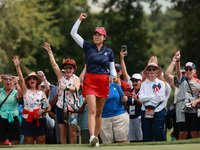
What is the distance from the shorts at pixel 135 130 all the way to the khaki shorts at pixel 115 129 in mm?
1025

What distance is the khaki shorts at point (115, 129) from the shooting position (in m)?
10.4

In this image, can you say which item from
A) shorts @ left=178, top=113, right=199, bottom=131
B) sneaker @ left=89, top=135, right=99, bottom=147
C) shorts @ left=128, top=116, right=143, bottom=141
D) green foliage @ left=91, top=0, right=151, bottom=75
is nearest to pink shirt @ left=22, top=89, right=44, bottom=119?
shorts @ left=128, top=116, right=143, bottom=141

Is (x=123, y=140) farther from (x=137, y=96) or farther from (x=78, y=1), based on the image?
(x=78, y=1)

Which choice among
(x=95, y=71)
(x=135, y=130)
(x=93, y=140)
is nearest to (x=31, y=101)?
(x=135, y=130)

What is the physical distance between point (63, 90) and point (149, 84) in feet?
6.54

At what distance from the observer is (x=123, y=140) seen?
10.4 meters

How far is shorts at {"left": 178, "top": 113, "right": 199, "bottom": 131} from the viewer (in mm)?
10508

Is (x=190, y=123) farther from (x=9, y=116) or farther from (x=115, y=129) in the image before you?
(x=9, y=116)

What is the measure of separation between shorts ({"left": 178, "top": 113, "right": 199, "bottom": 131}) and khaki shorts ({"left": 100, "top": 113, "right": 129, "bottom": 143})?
1355 mm

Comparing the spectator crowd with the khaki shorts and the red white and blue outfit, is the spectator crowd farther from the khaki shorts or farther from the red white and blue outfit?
the red white and blue outfit

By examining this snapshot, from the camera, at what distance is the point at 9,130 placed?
35.9ft

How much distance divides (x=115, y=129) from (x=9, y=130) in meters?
2.63

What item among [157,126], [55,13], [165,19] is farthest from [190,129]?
[165,19]

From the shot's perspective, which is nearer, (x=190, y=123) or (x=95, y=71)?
(x=95, y=71)
